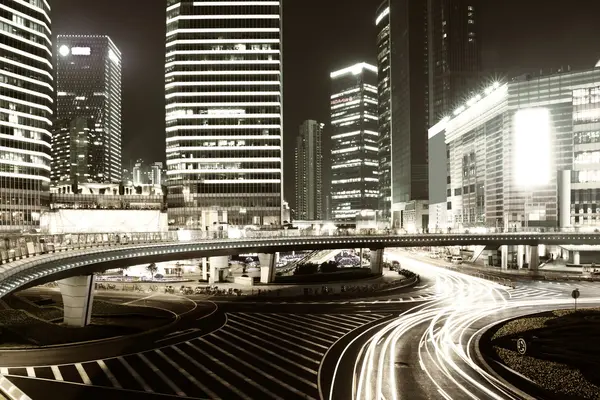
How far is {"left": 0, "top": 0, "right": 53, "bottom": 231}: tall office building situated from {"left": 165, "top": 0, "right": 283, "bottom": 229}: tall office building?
38.9m

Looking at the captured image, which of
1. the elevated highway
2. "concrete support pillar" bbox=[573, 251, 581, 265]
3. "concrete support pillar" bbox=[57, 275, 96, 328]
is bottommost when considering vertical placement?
"concrete support pillar" bbox=[573, 251, 581, 265]

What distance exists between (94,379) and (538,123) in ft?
442

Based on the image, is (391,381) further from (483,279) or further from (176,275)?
(176,275)

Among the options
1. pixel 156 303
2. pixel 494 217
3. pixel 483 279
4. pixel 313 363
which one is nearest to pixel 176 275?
pixel 156 303

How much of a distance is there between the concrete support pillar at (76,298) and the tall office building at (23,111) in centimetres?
9716

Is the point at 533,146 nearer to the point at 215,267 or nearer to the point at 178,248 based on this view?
the point at 215,267

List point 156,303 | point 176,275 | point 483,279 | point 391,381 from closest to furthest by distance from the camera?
point 391,381
point 156,303
point 483,279
point 176,275

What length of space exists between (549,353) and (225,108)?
137 m

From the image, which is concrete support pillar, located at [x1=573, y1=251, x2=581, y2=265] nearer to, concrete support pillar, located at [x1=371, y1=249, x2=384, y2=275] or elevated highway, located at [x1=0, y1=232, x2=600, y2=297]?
elevated highway, located at [x1=0, y1=232, x2=600, y2=297]

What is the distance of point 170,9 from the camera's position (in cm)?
16725

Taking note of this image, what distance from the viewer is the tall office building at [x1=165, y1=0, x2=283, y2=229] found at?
164 m

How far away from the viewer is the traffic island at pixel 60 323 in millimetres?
46562

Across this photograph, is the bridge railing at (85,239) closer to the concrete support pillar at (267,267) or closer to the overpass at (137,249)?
the overpass at (137,249)

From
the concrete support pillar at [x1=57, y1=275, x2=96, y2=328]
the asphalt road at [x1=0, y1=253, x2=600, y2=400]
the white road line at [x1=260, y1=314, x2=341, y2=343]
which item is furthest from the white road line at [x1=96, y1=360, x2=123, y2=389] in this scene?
the white road line at [x1=260, y1=314, x2=341, y2=343]
